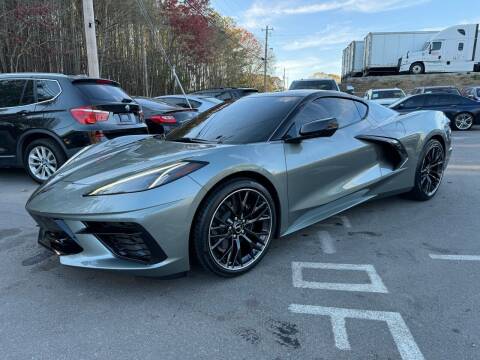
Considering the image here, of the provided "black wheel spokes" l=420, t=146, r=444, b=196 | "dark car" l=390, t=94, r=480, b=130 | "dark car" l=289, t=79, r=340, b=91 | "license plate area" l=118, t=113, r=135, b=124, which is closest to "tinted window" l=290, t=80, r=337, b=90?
"dark car" l=289, t=79, r=340, b=91

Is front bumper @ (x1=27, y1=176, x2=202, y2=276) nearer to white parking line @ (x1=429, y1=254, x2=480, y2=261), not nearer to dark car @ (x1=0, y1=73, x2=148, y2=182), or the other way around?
white parking line @ (x1=429, y1=254, x2=480, y2=261)

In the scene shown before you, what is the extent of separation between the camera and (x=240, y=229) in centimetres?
284

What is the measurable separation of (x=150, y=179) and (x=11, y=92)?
4370 mm

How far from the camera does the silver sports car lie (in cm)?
242

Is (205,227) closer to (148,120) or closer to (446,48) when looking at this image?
(148,120)

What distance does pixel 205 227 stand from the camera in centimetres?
256

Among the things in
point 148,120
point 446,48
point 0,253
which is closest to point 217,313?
point 0,253

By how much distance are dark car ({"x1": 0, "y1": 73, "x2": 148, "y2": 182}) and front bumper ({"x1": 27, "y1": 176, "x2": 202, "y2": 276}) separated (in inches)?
120

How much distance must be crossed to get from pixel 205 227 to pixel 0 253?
2003mm

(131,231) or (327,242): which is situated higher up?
(131,231)

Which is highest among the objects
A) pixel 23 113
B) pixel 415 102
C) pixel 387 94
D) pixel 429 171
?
pixel 387 94

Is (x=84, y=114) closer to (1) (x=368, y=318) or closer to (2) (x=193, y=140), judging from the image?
(2) (x=193, y=140)

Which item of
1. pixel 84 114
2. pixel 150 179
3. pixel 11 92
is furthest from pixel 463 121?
pixel 150 179

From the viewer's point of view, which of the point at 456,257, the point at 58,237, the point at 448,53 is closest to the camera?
the point at 58,237
